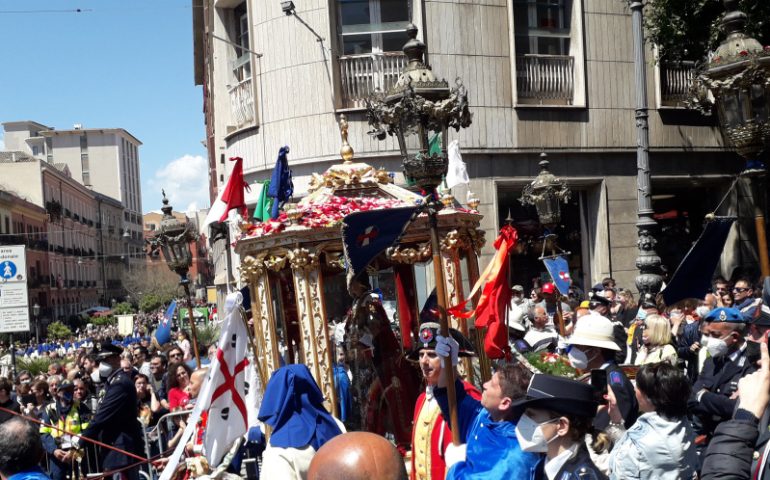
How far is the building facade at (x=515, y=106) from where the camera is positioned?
19.3 meters

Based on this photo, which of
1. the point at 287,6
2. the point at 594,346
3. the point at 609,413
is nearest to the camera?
the point at 609,413

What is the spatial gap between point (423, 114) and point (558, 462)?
408 cm

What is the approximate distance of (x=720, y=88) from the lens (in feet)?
25.0

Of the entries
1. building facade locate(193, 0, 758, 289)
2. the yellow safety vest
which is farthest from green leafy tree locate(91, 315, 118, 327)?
the yellow safety vest

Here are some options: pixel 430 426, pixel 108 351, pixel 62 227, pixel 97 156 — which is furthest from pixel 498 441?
pixel 97 156

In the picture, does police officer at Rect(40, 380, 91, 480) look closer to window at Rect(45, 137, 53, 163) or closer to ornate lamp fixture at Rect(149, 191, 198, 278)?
ornate lamp fixture at Rect(149, 191, 198, 278)

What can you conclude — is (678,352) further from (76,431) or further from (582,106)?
(582,106)

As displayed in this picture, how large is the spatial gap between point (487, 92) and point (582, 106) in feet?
7.20

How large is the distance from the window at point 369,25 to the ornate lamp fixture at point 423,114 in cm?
1139

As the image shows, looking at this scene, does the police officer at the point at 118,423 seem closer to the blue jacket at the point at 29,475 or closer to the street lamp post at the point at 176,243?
the blue jacket at the point at 29,475

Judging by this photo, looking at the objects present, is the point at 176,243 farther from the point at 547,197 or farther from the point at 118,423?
the point at 118,423

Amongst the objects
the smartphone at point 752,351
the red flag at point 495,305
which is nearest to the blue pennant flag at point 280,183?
the red flag at point 495,305

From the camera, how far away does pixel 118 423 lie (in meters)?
9.52

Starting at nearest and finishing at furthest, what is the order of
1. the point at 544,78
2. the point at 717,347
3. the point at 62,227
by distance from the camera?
the point at 717,347
the point at 544,78
the point at 62,227
